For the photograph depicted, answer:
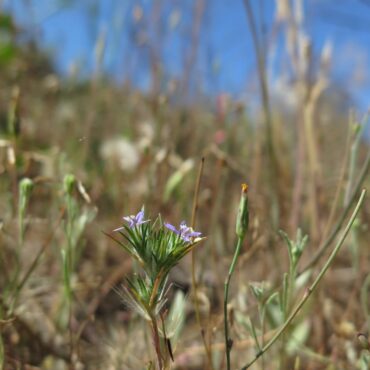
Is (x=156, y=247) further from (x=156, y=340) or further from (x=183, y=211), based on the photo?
(x=183, y=211)

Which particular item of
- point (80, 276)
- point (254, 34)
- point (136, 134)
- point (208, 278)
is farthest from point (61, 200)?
point (136, 134)

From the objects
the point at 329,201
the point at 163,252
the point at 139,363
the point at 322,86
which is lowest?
the point at 139,363

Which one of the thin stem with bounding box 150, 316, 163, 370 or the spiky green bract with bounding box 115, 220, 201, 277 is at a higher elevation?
the spiky green bract with bounding box 115, 220, 201, 277

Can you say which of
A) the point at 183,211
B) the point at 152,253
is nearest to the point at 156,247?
the point at 152,253

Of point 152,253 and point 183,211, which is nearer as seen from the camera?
point 152,253

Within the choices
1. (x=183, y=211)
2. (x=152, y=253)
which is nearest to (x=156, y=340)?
(x=152, y=253)

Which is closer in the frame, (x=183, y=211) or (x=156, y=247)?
(x=156, y=247)

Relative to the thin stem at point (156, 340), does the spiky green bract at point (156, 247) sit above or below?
above

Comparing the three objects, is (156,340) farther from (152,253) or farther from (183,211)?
(183,211)

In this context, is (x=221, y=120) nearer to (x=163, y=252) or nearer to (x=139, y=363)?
(x=139, y=363)

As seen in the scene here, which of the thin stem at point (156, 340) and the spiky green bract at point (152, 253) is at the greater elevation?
the spiky green bract at point (152, 253)

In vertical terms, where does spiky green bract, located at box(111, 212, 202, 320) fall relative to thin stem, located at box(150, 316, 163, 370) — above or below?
above
